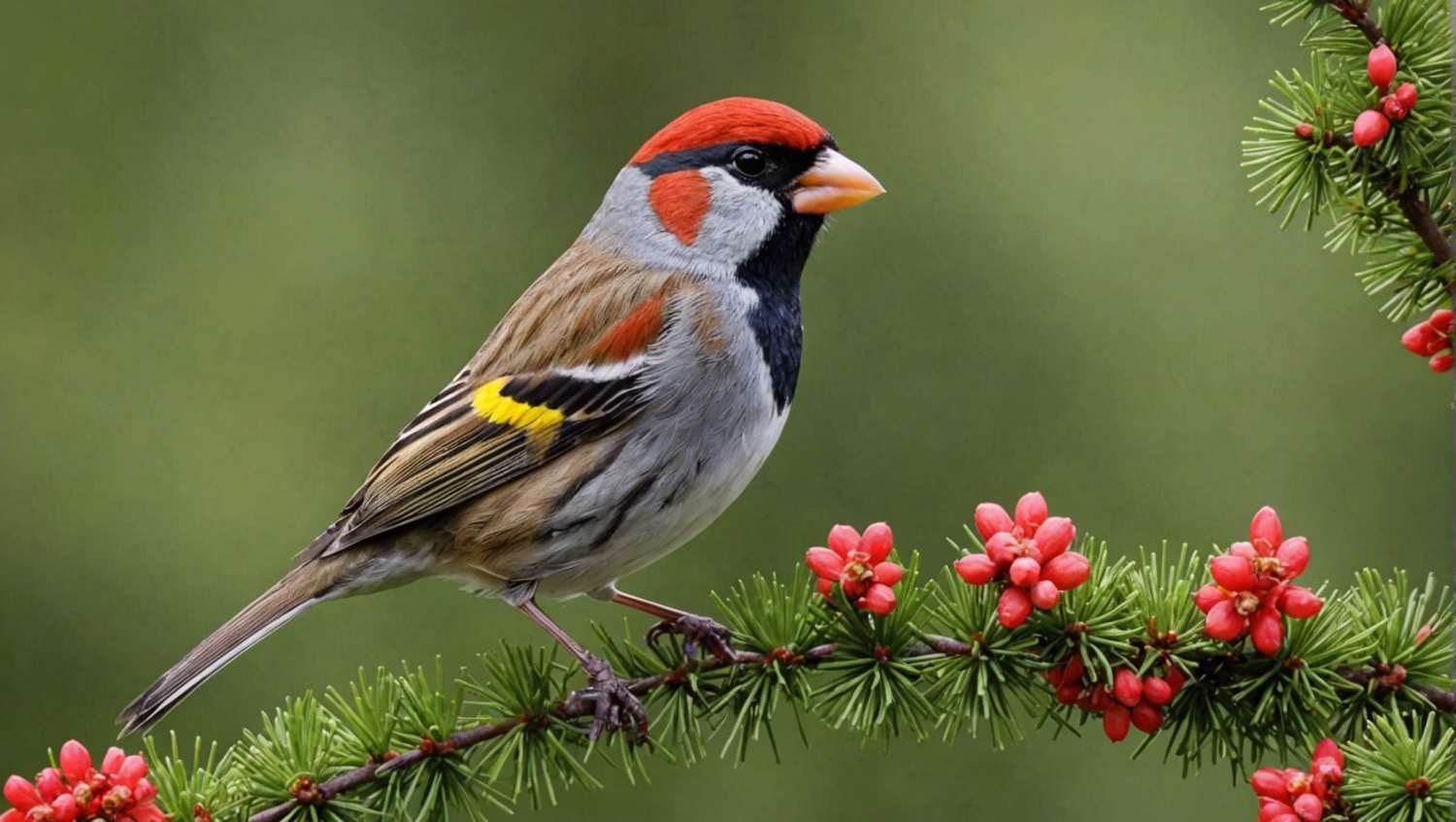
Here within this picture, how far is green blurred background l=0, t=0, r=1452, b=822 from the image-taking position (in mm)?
3611

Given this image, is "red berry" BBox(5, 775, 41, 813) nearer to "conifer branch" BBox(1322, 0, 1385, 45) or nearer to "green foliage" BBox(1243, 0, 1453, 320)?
"green foliage" BBox(1243, 0, 1453, 320)

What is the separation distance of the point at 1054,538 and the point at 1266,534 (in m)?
0.21

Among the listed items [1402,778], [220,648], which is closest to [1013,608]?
[1402,778]

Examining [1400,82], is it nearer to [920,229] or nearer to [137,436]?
[920,229]

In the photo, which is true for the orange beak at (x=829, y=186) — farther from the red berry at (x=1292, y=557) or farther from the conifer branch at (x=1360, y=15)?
the red berry at (x=1292, y=557)

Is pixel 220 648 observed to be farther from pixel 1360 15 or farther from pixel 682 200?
pixel 1360 15

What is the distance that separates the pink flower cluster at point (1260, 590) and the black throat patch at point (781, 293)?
832 millimetres

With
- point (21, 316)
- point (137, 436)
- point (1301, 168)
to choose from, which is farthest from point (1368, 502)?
point (21, 316)

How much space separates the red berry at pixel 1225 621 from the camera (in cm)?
155

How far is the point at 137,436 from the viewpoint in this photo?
3945 mm

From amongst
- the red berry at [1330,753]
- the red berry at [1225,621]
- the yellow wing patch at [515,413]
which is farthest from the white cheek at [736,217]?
the red berry at [1330,753]

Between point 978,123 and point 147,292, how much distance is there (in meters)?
2.18

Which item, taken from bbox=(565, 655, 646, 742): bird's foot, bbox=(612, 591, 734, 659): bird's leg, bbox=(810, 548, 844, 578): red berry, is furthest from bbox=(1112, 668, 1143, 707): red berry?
bbox=(565, 655, 646, 742): bird's foot

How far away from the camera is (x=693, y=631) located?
6.87ft
